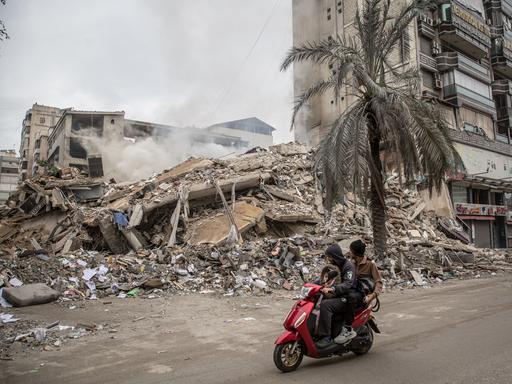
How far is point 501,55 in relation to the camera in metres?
35.3

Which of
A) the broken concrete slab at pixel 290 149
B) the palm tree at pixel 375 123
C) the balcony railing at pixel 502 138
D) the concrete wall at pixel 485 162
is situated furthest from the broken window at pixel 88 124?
the balcony railing at pixel 502 138

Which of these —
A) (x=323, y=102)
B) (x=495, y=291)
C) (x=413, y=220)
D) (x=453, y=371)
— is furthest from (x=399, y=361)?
(x=323, y=102)

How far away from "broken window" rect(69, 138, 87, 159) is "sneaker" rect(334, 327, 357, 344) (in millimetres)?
33810

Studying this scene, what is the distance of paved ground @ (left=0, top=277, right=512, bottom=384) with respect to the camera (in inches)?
153

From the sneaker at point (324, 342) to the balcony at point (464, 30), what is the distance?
3247cm

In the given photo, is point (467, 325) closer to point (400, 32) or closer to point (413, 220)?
point (400, 32)

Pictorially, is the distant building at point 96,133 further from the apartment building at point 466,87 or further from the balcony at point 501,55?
the balcony at point 501,55

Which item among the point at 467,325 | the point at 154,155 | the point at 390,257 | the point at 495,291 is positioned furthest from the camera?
the point at 154,155

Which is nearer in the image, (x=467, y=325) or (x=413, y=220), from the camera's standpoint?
(x=467, y=325)

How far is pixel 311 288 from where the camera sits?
404 cm

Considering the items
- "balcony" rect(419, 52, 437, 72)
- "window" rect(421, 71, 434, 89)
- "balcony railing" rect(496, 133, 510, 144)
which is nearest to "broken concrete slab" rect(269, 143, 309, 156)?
"window" rect(421, 71, 434, 89)

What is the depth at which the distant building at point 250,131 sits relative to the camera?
44000mm

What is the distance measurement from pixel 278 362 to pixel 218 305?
465cm

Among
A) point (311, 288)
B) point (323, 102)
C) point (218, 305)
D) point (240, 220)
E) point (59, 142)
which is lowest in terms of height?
point (218, 305)
